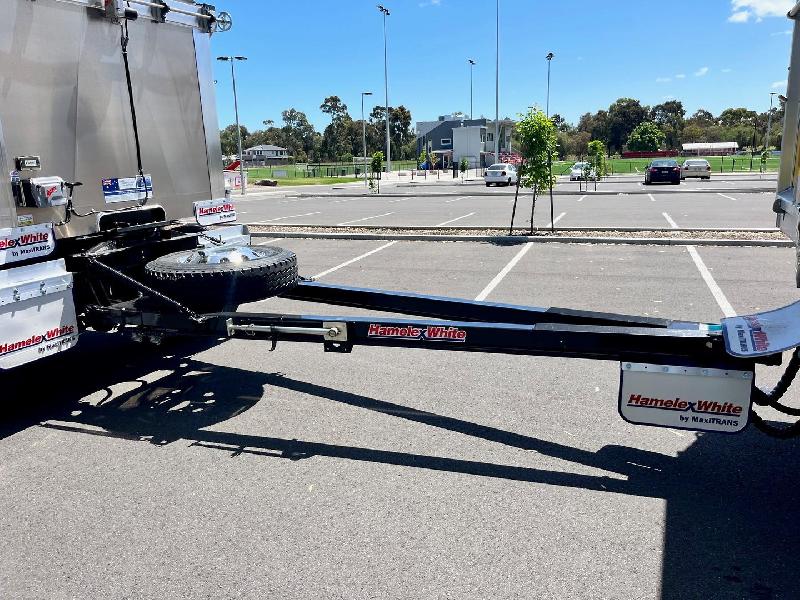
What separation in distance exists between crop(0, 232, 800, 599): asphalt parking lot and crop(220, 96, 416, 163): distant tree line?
95378mm

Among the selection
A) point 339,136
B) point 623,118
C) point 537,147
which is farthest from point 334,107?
point 537,147

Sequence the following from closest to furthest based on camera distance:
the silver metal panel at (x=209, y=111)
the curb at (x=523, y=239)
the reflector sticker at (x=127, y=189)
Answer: the reflector sticker at (x=127, y=189), the silver metal panel at (x=209, y=111), the curb at (x=523, y=239)

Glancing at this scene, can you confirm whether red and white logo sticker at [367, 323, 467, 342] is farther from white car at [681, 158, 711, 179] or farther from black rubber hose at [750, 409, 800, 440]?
white car at [681, 158, 711, 179]

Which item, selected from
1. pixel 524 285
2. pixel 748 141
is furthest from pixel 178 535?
pixel 748 141

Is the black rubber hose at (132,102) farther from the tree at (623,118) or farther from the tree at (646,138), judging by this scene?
the tree at (623,118)

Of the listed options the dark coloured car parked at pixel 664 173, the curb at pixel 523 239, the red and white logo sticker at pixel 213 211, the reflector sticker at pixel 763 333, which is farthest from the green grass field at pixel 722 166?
the reflector sticker at pixel 763 333

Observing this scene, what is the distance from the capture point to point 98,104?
477 centimetres

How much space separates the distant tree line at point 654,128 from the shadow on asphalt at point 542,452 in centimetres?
10742

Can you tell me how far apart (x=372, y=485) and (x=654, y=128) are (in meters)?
114

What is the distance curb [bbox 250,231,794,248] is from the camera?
1180cm

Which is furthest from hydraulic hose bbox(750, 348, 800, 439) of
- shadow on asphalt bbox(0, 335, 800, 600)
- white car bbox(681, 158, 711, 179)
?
white car bbox(681, 158, 711, 179)

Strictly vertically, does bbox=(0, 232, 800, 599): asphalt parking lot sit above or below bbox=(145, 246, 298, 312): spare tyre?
below

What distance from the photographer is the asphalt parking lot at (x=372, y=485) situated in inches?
111

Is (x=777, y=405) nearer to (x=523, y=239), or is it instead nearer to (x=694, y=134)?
(x=523, y=239)
